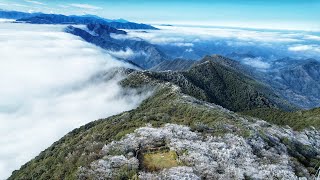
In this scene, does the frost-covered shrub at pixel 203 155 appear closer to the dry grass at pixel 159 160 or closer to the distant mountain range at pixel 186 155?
the distant mountain range at pixel 186 155

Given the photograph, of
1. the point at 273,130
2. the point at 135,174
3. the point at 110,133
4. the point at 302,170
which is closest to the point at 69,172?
the point at 135,174

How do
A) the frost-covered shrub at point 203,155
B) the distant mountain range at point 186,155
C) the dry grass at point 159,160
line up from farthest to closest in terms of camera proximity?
the dry grass at point 159,160, the distant mountain range at point 186,155, the frost-covered shrub at point 203,155

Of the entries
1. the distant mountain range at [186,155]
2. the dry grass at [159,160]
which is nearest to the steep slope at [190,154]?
the distant mountain range at [186,155]

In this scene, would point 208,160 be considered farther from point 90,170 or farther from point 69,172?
point 69,172

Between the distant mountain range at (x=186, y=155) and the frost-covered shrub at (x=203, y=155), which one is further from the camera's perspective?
the distant mountain range at (x=186, y=155)

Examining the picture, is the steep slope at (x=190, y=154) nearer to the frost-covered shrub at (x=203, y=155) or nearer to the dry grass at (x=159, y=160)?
the frost-covered shrub at (x=203, y=155)

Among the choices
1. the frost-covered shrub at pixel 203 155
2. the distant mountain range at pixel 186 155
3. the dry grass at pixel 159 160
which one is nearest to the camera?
the frost-covered shrub at pixel 203 155

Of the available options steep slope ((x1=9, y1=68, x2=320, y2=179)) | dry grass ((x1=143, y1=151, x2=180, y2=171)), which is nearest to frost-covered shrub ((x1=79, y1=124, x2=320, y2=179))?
steep slope ((x1=9, y1=68, x2=320, y2=179))

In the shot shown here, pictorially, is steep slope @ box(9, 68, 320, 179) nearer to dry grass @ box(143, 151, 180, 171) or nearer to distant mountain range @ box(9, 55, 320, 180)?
distant mountain range @ box(9, 55, 320, 180)

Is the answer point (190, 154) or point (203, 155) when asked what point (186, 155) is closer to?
point (190, 154)
